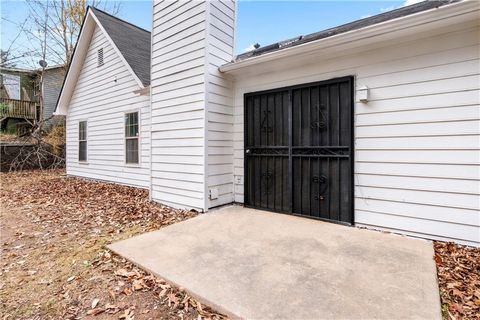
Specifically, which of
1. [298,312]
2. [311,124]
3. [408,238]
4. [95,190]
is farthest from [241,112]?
[95,190]

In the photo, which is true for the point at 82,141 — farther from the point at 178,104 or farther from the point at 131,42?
the point at 178,104

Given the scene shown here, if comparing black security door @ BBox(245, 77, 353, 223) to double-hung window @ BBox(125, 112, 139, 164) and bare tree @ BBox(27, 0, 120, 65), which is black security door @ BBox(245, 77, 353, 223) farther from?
bare tree @ BBox(27, 0, 120, 65)

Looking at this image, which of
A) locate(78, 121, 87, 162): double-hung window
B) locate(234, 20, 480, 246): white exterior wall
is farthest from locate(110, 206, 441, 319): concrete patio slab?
locate(78, 121, 87, 162): double-hung window

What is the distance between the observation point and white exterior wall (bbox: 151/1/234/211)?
4.35 metres

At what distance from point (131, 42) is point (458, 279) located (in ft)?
30.5

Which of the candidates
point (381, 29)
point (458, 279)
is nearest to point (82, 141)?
point (381, 29)

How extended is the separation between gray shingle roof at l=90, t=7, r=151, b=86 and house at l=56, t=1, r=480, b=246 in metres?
1.04

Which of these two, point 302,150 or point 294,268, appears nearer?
point 294,268

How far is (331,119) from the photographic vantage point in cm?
373

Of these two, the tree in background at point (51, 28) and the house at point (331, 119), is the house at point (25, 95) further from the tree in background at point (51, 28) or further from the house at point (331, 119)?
the house at point (331, 119)

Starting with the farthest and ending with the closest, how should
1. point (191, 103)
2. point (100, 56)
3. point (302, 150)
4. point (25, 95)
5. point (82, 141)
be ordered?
point (25, 95)
point (82, 141)
point (100, 56)
point (191, 103)
point (302, 150)

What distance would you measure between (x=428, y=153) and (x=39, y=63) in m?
16.0

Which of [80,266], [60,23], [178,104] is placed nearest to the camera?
[80,266]

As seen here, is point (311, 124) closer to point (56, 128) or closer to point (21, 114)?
point (56, 128)
